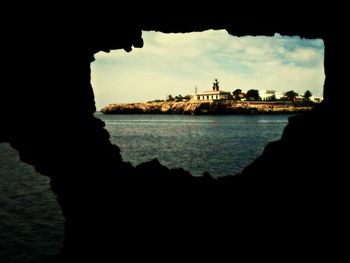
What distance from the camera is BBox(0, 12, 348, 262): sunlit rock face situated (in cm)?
1073

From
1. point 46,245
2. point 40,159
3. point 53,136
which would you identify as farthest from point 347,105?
point 46,245

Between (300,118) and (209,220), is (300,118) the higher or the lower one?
the higher one

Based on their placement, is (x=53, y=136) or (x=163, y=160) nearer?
(x=53, y=136)

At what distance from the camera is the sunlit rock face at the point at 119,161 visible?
10.7 metres

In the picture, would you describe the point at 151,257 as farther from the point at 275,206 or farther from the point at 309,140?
the point at 309,140

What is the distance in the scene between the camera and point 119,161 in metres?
13.5

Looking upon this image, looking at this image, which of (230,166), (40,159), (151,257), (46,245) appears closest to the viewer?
(151,257)

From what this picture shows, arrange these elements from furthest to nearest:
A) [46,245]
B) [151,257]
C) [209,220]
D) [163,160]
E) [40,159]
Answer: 1. [163,160]
2. [46,245]
3. [40,159]
4. [209,220]
5. [151,257]

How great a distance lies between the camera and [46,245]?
1678 cm

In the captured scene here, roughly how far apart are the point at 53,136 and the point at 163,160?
31.2m

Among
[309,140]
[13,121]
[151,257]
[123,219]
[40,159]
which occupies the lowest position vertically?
[151,257]

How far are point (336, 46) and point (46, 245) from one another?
53.5 feet

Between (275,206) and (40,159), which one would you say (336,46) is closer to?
(275,206)

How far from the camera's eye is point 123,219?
11.5 meters
